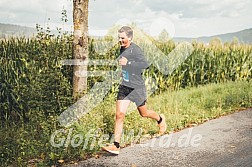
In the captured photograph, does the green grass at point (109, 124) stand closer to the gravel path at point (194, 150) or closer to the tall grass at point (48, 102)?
the tall grass at point (48, 102)

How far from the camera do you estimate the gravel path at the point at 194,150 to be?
5.71 metres

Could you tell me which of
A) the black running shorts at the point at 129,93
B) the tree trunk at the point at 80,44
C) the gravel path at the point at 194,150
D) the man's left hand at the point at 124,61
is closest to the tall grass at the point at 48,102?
the tree trunk at the point at 80,44

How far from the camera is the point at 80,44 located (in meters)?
7.58

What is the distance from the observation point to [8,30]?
32.2 ft

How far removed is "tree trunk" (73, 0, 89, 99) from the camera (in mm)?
7530

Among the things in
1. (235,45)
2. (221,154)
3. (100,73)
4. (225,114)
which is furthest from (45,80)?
(235,45)

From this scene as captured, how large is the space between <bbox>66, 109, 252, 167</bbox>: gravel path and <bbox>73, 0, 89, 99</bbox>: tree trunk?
1.90 m

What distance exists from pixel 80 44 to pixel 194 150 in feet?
10.1

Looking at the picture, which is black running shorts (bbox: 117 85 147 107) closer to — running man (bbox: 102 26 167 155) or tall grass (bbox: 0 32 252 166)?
running man (bbox: 102 26 167 155)

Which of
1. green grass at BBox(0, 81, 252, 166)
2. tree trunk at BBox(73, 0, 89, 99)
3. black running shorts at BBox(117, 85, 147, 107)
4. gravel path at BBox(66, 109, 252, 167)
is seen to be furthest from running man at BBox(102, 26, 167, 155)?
tree trunk at BBox(73, 0, 89, 99)

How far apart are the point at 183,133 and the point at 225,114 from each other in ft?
7.40

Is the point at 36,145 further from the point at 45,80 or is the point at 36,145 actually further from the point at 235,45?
the point at 235,45

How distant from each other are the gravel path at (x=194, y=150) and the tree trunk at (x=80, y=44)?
190cm

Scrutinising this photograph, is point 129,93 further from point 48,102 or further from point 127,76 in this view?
point 48,102
